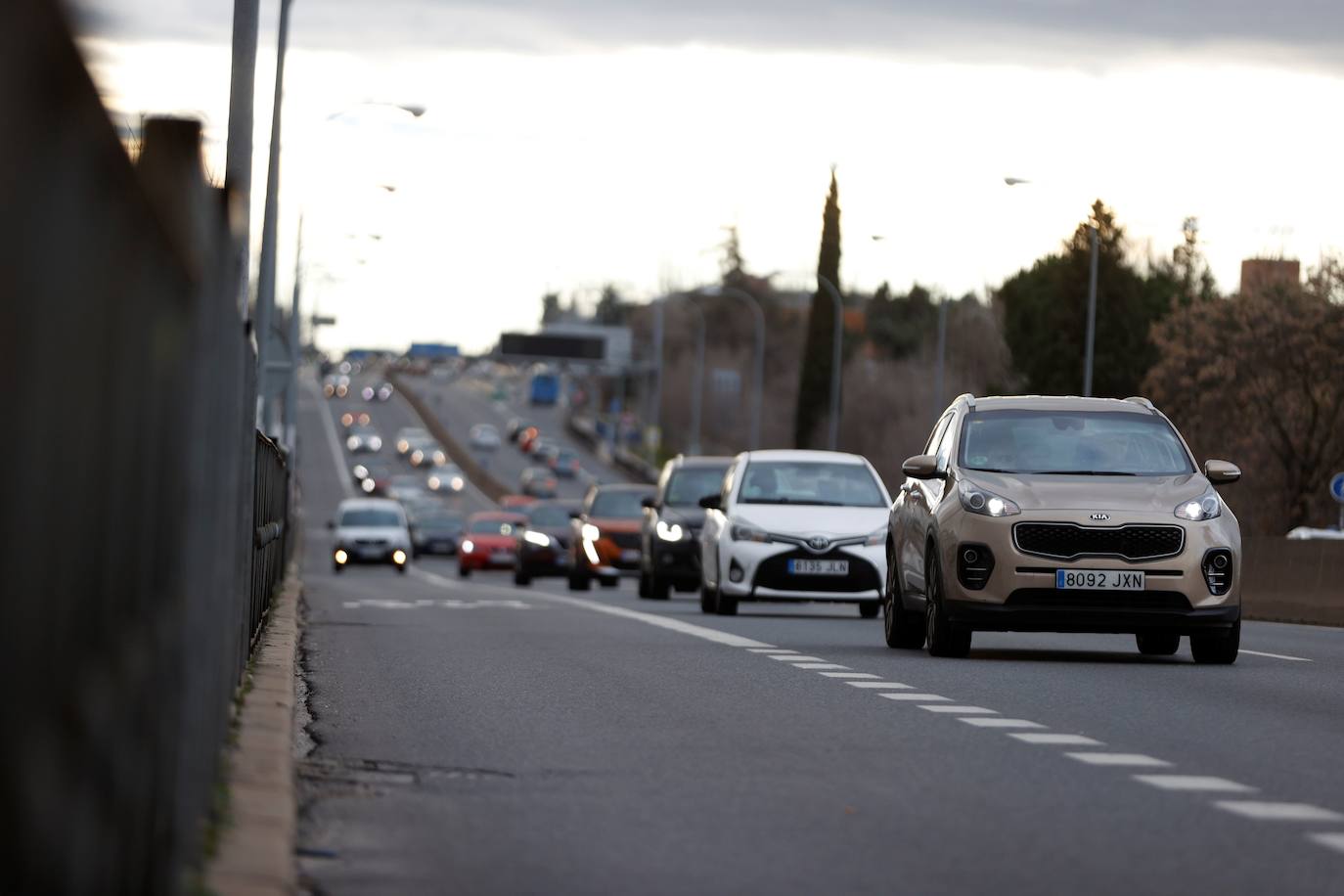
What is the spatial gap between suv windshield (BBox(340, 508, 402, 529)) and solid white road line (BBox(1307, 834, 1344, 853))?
5432cm

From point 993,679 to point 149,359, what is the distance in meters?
11.1

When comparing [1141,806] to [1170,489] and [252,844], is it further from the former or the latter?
[1170,489]

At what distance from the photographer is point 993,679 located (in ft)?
51.1

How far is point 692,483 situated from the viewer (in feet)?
109

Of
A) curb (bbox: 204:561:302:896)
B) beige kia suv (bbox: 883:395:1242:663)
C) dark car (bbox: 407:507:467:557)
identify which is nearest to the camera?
curb (bbox: 204:561:302:896)

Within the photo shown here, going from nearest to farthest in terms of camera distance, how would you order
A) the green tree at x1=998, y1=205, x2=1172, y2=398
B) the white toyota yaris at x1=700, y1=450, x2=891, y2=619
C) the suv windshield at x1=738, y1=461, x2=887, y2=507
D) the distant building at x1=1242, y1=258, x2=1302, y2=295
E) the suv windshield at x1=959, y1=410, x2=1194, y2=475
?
the suv windshield at x1=959, y1=410, x2=1194, y2=475
the white toyota yaris at x1=700, y1=450, x2=891, y2=619
the suv windshield at x1=738, y1=461, x2=887, y2=507
the distant building at x1=1242, y1=258, x2=1302, y2=295
the green tree at x1=998, y1=205, x2=1172, y2=398

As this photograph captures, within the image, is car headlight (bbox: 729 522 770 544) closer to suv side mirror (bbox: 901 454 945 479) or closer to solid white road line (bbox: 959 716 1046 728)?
suv side mirror (bbox: 901 454 945 479)

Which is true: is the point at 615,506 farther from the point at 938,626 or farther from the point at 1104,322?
the point at 1104,322

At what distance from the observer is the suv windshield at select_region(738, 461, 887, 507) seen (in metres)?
26.3

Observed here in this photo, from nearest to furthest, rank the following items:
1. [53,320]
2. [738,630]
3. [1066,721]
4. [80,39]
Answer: [80,39], [53,320], [1066,721], [738,630]

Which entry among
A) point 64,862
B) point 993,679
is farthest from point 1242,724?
point 64,862

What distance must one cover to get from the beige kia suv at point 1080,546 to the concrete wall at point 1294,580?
12.8 meters

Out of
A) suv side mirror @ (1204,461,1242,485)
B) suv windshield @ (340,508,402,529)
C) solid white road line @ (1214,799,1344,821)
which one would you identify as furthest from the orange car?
solid white road line @ (1214,799,1344,821)

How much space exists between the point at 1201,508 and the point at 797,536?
8220mm
